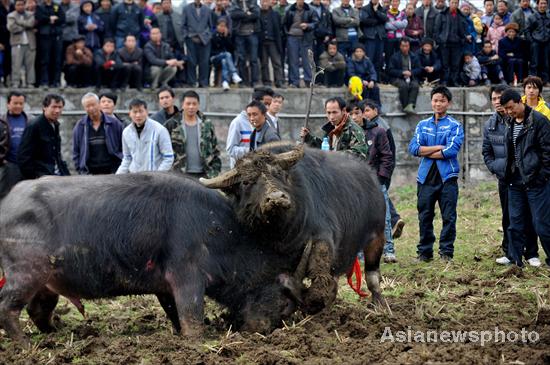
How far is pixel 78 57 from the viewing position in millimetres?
17844

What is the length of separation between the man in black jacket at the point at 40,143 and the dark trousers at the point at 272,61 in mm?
8547

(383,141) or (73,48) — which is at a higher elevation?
(73,48)

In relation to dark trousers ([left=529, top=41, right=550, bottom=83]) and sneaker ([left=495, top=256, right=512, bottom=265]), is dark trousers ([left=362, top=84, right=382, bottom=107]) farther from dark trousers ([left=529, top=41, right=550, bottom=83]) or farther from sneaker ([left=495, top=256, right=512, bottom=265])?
sneaker ([left=495, top=256, right=512, bottom=265])

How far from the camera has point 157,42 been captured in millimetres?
18422

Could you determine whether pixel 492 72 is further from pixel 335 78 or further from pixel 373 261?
pixel 373 261

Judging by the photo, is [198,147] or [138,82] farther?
[138,82]

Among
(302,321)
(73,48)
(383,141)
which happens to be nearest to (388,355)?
(302,321)

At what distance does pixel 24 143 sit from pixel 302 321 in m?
4.94

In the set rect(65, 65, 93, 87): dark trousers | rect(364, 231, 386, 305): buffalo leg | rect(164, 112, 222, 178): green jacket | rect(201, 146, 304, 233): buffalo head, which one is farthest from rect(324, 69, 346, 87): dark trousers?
rect(201, 146, 304, 233): buffalo head

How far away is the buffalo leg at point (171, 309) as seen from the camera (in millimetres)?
8570

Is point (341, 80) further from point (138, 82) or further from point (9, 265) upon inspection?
point (9, 265)

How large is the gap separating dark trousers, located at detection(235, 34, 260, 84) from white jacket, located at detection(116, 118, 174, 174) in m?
8.21

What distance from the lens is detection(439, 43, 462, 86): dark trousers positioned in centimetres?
2028

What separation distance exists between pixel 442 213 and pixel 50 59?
9.42 m
